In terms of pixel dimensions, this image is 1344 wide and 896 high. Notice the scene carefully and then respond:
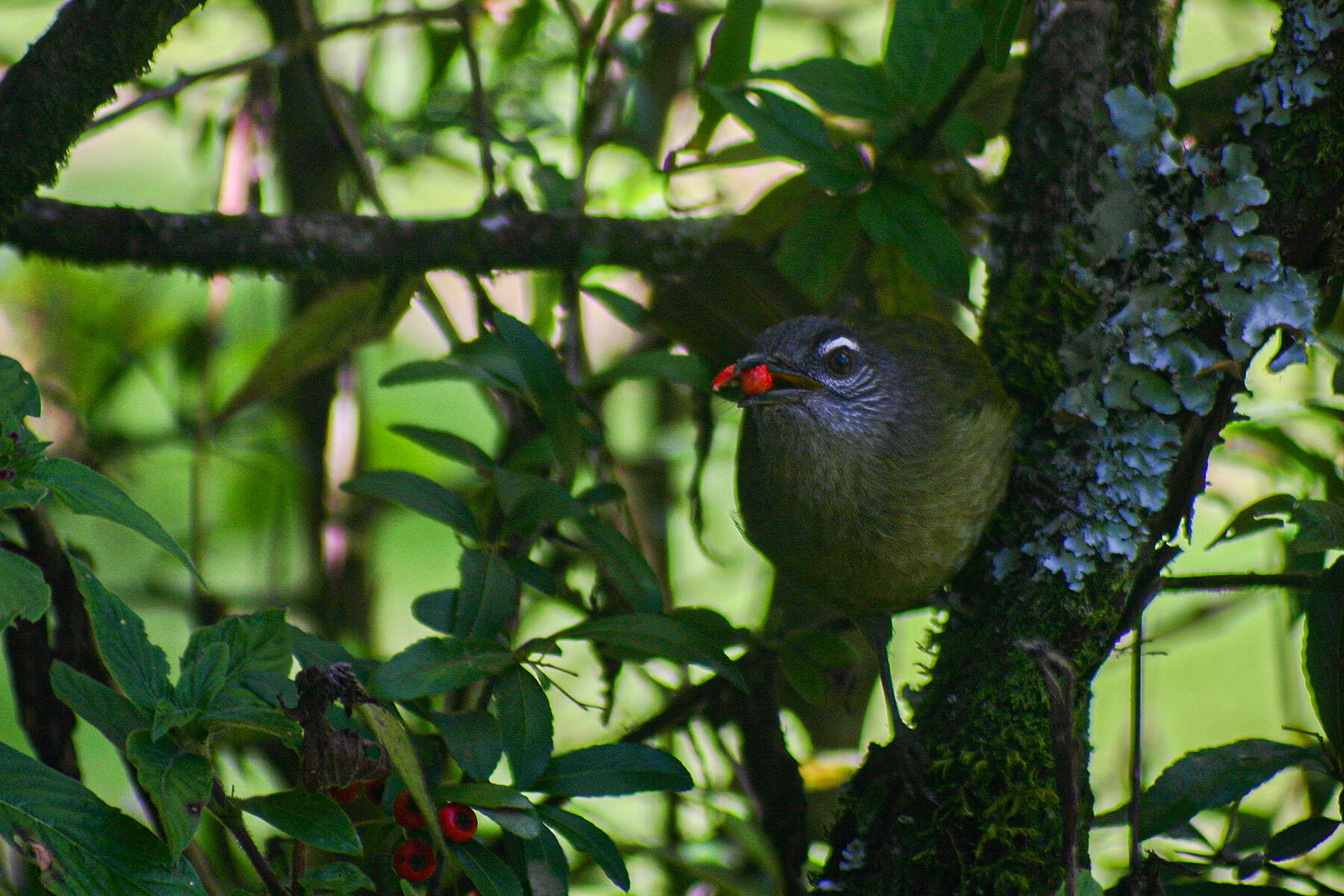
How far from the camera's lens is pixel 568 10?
2408 millimetres

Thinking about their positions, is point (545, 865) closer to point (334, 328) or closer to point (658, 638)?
point (658, 638)

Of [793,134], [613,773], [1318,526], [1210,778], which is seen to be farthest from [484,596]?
[1318,526]

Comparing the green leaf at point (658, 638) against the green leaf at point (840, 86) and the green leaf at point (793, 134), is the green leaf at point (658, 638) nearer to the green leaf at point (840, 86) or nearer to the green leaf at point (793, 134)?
the green leaf at point (793, 134)

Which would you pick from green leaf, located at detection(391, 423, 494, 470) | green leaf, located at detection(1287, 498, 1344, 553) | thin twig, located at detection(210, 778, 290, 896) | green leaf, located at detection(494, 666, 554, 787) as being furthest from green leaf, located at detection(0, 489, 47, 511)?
green leaf, located at detection(1287, 498, 1344, 553)

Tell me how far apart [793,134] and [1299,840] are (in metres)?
1.23

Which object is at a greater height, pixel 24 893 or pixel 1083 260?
pixel 1083 260

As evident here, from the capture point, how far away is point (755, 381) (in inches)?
72.1

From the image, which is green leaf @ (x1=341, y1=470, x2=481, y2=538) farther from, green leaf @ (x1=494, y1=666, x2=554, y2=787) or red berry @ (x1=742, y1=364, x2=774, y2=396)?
red berry @ (x1=742, y1=364, x2=774, y2=396)

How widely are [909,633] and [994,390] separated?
282 cm

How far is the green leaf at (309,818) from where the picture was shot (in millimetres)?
1066

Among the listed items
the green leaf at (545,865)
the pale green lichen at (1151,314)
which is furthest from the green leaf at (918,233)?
the green leaf at (545,865)

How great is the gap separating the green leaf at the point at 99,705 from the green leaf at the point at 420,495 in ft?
1.60

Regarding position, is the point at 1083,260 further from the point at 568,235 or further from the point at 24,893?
the point at 24,893

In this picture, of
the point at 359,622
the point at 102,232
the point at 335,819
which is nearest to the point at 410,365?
the point at 102,232
